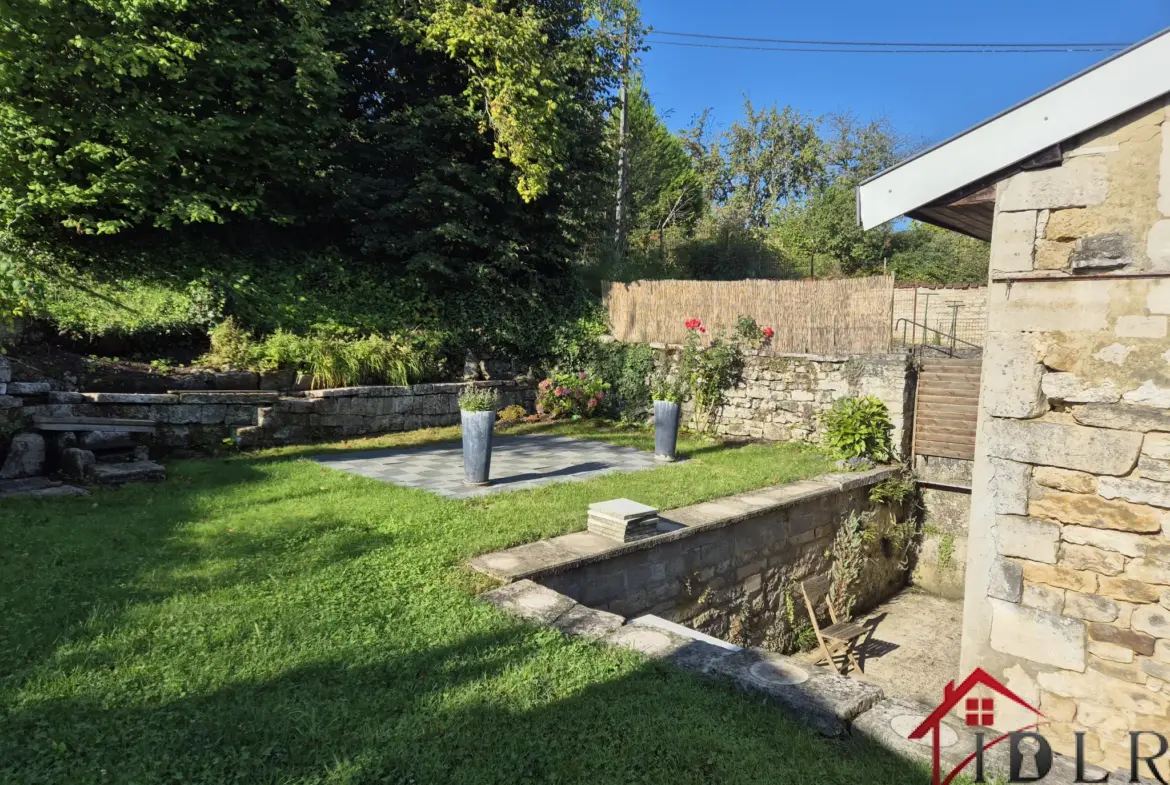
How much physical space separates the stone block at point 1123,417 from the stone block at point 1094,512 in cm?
43

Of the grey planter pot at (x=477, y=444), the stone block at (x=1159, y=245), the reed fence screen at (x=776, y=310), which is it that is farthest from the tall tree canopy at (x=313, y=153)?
the stone block at (x=1159, y=245)

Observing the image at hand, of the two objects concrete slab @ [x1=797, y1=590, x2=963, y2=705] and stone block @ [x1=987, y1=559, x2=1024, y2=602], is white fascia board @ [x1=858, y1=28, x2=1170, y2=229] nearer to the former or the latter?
stone block @ [x1=987, y1=559, x2=1024, y2=602]

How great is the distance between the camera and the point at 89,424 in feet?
21.9

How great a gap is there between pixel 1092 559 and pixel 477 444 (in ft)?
16.1

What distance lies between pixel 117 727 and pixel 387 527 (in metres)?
2.64

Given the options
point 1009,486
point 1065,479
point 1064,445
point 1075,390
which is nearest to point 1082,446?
point 1064,445

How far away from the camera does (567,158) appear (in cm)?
1276

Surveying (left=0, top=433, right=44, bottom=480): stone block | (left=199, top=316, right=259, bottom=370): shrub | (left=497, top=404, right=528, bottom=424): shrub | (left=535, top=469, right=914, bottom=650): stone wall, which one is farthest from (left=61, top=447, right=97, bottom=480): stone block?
(left=497, top=404, right=528, bottom=424): shrub

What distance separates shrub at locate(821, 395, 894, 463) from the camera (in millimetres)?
8430

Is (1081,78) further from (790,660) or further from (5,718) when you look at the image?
(5,718)

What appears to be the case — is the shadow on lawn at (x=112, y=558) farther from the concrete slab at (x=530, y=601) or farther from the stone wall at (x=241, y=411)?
the stone wall at (x=241, y=411)

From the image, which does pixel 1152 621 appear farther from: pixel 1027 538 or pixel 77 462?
pixel 77 462

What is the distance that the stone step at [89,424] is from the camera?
6375 mm

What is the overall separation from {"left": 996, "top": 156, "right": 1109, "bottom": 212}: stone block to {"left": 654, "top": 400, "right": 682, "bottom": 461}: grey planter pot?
473 cm
